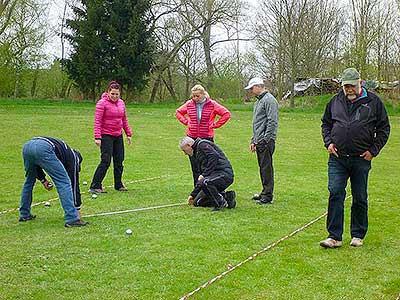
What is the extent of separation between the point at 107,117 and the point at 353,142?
4560 mm

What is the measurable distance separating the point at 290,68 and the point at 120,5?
35.9 feet

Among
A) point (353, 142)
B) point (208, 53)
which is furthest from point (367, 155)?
point (208, 53)

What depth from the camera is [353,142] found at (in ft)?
18.7

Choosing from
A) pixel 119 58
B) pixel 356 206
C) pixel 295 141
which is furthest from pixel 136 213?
pixel 119 58

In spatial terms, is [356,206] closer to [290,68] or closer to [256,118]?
[256,118]

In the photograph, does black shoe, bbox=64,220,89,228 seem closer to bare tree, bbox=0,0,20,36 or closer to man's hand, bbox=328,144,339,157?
man's hand, bbox=328,144,339,157

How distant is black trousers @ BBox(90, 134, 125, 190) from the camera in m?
9.11

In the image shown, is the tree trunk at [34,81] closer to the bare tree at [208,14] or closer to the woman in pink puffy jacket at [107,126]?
the bare tree at [208,14]

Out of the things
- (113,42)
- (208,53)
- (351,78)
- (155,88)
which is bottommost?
(351,78)

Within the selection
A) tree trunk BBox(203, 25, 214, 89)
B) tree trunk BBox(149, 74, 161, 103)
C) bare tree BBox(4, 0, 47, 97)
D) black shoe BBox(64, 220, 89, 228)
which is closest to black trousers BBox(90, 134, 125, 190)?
black shoe BBox(64, 220, 89, 228)

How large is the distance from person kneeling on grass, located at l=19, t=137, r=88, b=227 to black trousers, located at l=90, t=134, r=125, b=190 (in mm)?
2151

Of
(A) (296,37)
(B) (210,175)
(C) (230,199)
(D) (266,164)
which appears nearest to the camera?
(B) (210,175)

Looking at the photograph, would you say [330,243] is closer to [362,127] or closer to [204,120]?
[362,127]

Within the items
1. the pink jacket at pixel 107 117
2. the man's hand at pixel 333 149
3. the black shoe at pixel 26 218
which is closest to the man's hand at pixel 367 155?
the man's hand at pixel 333 149
